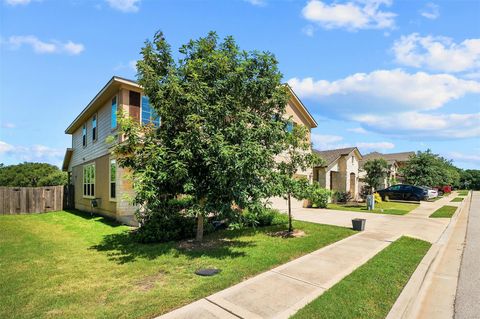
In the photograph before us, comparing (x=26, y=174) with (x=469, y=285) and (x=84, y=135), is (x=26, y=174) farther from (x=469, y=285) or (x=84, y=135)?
(x=469, y=285)

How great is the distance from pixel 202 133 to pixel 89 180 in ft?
41.9

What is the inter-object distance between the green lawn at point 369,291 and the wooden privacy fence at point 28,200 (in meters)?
18.9

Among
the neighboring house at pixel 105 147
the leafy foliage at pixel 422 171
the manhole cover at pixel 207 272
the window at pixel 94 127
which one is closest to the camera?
the manhole cover at pixel 207 272

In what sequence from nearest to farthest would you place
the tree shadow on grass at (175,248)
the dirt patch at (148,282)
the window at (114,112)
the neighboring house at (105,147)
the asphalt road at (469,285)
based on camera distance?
the asphalt road at (469,285), the dirt patch at (148,282), the tree shadow on grass at (175,248), the neighboring house at (105,147), the window at (114,112)

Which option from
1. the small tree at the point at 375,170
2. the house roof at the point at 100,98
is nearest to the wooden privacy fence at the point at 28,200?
the house roof at the point at 100,98

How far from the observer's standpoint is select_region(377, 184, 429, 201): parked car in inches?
1011

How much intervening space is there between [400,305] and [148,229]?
7435mm

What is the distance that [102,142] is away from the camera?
14562 mm

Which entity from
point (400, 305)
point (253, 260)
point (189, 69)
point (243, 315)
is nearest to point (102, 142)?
point (189, 69)

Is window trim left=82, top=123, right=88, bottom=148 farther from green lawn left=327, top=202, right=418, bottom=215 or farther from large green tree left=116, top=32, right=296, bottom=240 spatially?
green lawn left=327, top=202, right=418, bottom=215

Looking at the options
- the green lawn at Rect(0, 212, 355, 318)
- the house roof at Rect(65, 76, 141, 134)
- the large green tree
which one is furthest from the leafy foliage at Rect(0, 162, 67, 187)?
the large green tree

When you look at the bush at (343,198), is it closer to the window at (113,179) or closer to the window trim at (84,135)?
the window at (113,179)

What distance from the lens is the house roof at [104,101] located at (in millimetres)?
11992

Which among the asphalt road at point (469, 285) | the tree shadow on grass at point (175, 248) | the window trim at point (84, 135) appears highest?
the window trim at point (84, 135)
